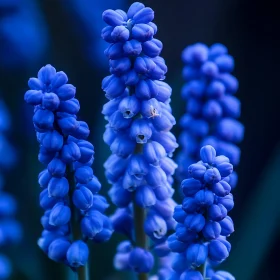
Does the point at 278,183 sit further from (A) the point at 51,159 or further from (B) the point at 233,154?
(A) the point at 51,159

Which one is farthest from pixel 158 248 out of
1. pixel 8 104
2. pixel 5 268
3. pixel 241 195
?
pixel 241 195

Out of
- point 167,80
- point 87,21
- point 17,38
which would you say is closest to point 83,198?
point 17,38

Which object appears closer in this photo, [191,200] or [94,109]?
[191,200]

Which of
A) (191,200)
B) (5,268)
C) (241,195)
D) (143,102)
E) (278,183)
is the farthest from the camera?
(241,195)

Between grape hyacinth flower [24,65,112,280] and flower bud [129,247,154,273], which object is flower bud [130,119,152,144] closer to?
grape hyacinth flower [24,65,112,280]

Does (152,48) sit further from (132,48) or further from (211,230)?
(211,230)
